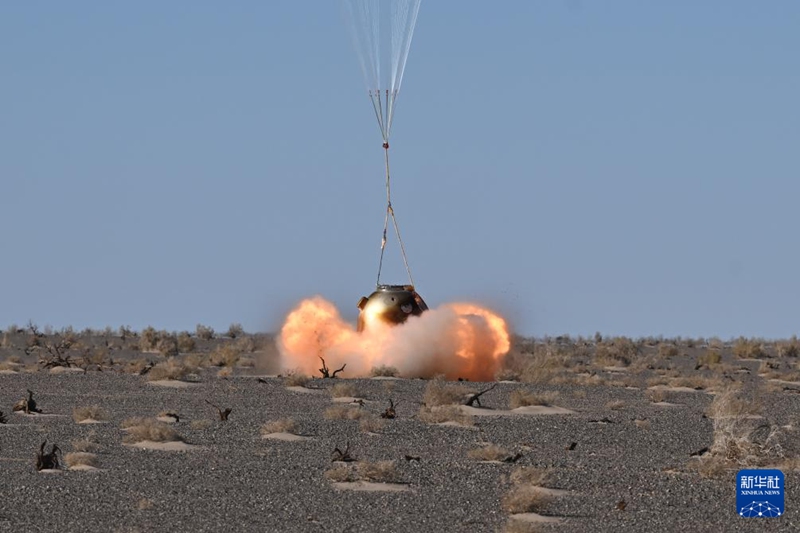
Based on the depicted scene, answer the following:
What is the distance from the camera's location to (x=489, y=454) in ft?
82.6

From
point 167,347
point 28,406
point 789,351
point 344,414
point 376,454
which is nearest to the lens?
point 376,454

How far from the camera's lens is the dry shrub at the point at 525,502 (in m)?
20.2

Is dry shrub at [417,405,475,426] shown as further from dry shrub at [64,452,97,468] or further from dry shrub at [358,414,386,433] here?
dry shrub at [64,452,97,468]

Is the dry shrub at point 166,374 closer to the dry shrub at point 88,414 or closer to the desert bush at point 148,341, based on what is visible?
the dry shrub at point 88,414

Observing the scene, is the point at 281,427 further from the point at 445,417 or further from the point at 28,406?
the point at 28,406

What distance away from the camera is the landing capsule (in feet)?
143

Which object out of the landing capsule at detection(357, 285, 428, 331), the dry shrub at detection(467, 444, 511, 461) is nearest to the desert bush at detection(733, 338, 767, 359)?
the landing capsule at detection(357, 285, 428, 331)

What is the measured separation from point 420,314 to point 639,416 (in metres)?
11.8

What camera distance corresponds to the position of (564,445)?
27859 mm

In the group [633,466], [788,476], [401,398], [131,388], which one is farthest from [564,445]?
[131,388]

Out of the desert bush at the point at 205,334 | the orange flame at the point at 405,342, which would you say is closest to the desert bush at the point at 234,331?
the desert bush at the point at 205,334

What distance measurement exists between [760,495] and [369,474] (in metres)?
5.71

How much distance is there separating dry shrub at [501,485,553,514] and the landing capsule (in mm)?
23077

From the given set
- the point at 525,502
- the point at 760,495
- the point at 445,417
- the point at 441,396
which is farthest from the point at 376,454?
the point at 441,396
